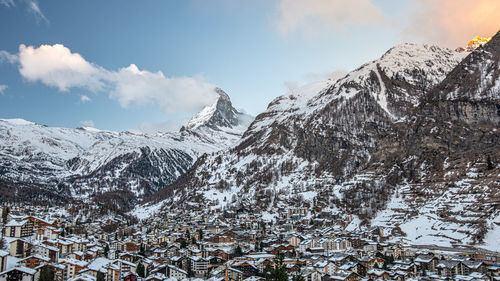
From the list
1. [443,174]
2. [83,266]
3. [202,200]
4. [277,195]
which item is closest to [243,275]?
[83,266]

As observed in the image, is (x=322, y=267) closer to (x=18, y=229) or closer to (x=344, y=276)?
(x=344, y=276)

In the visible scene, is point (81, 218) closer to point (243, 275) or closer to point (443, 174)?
point (243, 275)

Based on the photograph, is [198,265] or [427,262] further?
[198,265]

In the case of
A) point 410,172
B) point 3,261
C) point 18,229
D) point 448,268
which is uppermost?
point 410,172

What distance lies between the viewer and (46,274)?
65438mm

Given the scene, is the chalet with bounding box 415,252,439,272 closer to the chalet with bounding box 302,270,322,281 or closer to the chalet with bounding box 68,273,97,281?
the chalet with bounding box 302,270,322,281

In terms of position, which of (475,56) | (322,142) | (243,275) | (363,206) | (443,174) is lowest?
(243,275)

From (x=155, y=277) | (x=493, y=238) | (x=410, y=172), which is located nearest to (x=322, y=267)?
(x=155, y=277)

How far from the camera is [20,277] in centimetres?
6494

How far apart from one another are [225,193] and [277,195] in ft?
106

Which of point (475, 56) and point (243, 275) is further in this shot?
point (475, 56)

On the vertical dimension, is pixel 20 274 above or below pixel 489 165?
below

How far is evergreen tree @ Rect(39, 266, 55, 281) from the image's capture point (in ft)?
213

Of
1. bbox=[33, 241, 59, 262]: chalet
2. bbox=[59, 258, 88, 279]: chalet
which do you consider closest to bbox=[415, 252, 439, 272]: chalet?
bbox=[59, 258, 88, 279]: chalet
